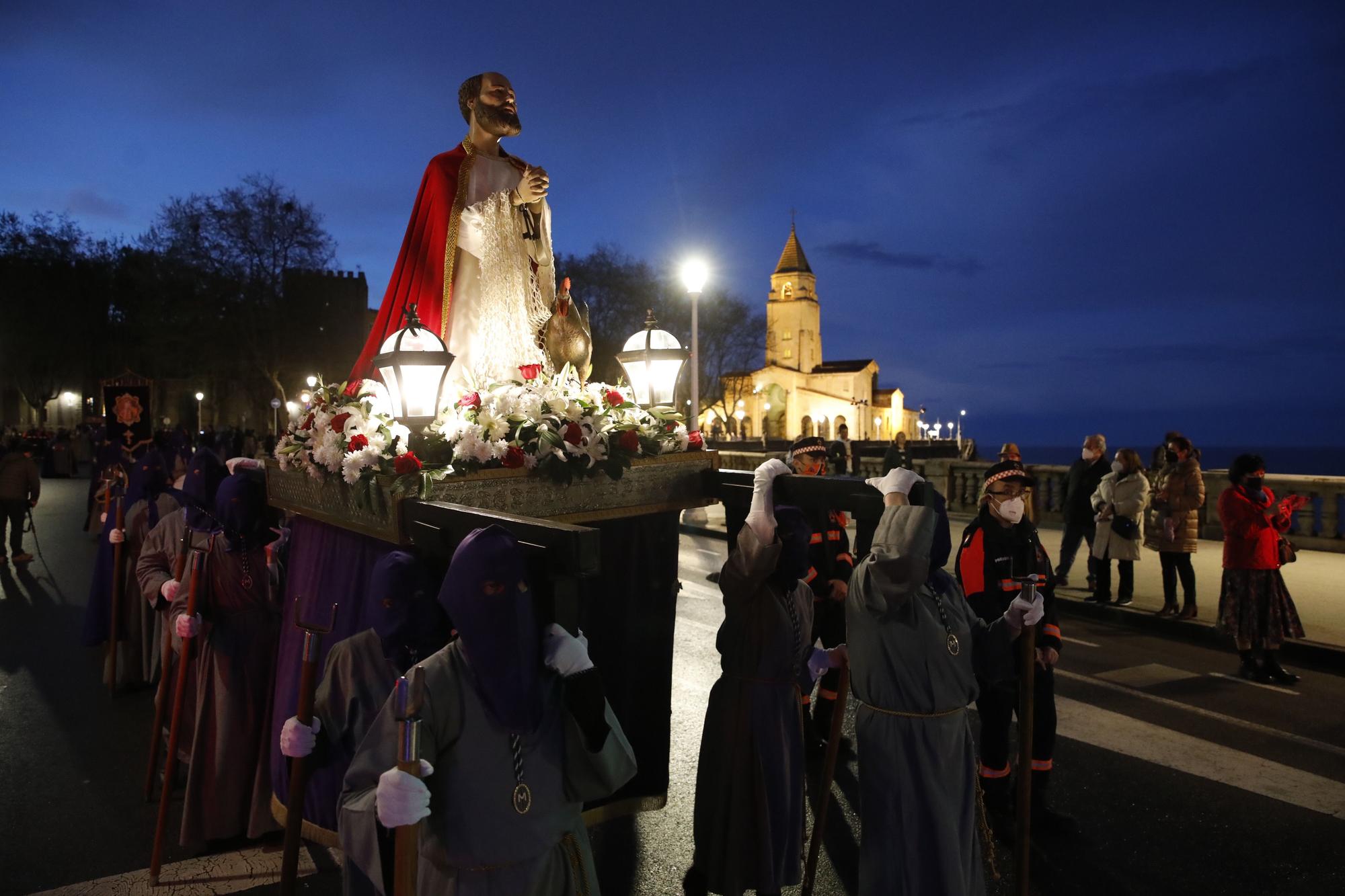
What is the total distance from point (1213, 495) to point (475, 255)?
1492 cm

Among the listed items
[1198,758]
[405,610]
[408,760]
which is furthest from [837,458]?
[408,760]

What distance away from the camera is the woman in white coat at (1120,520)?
394 inches

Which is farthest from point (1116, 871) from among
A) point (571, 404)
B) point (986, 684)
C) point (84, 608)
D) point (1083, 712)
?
point (84, 608)

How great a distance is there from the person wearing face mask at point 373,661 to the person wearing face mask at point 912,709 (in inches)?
72.1

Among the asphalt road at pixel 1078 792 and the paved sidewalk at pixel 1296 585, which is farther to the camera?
the paved sidewalk at pixel 1296 585

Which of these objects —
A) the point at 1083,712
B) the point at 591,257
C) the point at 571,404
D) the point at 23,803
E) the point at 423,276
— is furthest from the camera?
the point at 591,257

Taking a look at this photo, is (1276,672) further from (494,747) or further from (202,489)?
(202,489)

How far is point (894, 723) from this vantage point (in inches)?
143

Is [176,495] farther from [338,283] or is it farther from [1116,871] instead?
[338,283]

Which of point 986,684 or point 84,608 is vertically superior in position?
point 986,684

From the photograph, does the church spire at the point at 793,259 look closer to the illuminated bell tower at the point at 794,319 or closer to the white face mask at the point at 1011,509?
the illuminated bell tower at the point at 794,319

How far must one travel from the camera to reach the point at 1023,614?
3.99 meters

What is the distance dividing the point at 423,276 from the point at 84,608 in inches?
359

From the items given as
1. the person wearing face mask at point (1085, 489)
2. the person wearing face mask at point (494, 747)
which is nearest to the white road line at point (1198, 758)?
the person wearing face mask at point (1085, 489)
